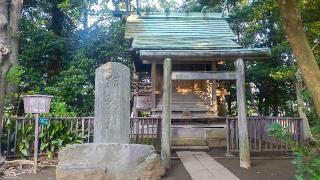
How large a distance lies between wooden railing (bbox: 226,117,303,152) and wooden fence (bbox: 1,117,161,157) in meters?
2.38

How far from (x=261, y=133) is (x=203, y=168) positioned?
3.48 metres

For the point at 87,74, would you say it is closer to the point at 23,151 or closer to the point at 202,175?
the point at 23,151

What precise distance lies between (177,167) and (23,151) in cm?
469

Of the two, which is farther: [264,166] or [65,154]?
[264,166]

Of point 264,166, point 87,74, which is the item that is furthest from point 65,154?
point 87,74

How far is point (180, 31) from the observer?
16781 mm

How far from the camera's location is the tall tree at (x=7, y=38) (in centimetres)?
791

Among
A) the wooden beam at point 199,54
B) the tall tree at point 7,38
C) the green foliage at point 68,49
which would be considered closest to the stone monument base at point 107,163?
the tall tree at point 7,38

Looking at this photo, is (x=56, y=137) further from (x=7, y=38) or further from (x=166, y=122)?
(x=166, y=122)

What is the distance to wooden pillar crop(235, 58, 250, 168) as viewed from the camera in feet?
29.5

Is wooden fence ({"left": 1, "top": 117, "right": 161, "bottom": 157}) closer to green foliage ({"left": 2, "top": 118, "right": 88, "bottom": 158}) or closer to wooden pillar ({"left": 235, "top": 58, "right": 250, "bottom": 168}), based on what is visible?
green foliage ({"left": 2, "top": 118, "right": 88, "bottom": 158})

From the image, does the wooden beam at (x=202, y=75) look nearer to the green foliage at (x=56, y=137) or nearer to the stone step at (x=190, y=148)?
the stone step at (x=190, y=148)

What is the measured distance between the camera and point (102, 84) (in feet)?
27.3

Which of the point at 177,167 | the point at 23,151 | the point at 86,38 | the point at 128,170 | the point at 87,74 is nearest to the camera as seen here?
the point at 128,170
